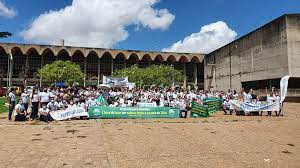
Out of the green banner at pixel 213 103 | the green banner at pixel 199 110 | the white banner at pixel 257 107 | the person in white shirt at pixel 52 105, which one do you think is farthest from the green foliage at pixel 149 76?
the person in white shirt at pixel 52 105

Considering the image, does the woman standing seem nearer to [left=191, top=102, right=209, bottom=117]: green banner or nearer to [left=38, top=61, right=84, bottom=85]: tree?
[left=191, top=102, right=209, bottom=117]: green banner

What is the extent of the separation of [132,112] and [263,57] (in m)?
27.4

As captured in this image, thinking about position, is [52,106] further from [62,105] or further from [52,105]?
[62,105]

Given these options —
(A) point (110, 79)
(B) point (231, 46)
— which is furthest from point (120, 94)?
(B) point (231, 46)

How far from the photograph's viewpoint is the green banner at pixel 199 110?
61.2 ft

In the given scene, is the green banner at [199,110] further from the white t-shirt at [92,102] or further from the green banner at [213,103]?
the white t-shirt at [92,102]

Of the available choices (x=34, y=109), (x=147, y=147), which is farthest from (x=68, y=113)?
(x=147, y=147)

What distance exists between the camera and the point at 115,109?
56.0 ft

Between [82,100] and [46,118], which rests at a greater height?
[82,100]

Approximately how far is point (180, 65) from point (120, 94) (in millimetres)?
46513

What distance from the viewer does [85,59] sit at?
63562mm

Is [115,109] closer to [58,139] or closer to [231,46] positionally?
[58,139]

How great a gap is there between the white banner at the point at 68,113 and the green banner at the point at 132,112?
49 cm

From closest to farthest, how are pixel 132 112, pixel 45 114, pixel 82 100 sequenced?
1. pixel 45 114
2. pixel 132 112
3. pixel 82 100
